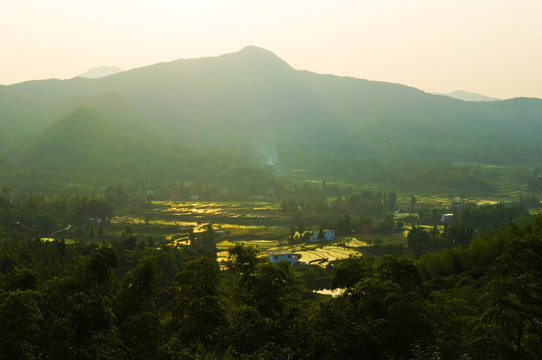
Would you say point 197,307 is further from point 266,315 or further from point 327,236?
point 327,236

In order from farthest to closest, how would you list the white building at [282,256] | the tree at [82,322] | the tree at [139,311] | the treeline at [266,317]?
the white building at [282,256] → the tree at [139,311] → the tree at [82,322] → the treeline at [266,317]

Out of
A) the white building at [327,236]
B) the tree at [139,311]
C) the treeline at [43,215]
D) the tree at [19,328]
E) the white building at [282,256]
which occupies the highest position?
the tree at [19,328]

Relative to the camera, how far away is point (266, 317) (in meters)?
25.3

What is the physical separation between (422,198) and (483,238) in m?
111

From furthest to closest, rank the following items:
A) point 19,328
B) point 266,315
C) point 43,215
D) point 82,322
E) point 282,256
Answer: point 43,215 < point 282,256 < point 266,315 < point 82,322 < point 19,328

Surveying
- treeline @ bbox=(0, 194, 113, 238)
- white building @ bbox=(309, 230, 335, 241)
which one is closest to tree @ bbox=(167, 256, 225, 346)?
white building @ bbox=(309, 230, 335, 241)

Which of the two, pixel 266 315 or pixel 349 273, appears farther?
pixel 349 273

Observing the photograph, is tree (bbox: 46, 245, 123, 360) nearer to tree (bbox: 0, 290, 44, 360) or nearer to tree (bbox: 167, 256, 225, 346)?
tree (bbox: 0, 290, 44, 360)

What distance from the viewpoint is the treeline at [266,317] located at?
20.8 meters

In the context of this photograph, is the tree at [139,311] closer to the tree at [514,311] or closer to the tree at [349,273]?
the tree at [349,273]

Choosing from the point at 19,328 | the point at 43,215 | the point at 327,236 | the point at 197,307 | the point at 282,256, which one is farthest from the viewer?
the point at 43,215

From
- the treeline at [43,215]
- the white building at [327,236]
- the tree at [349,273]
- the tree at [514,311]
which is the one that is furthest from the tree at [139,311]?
the treeline at [43,215]

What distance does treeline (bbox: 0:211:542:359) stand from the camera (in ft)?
68.3

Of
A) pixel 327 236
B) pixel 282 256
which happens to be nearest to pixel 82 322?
pixel 282 256
